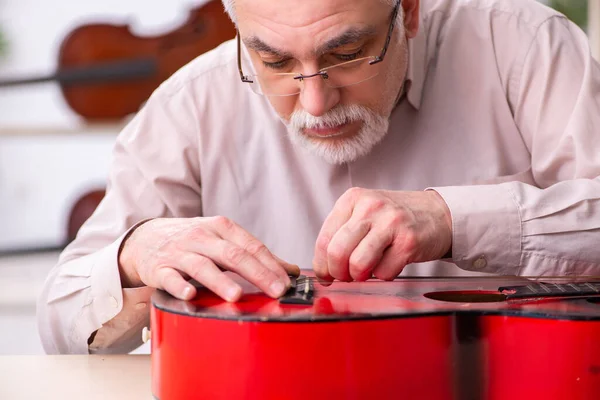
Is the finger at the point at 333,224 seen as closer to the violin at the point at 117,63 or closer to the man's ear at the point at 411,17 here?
the man's ear at the point at 411,17

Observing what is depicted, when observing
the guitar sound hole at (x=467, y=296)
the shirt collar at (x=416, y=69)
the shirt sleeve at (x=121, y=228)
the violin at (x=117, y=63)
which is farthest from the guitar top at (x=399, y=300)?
the violin at (x=117, y=63)

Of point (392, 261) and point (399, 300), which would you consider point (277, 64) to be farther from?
point (399, 300)

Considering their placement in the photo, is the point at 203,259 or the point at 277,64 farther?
the point at 277,64

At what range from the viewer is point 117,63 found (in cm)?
304

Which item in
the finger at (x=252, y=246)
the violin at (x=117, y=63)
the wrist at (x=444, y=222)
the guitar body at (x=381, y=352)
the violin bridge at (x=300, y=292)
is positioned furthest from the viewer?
the violin at (x=117, y=63)

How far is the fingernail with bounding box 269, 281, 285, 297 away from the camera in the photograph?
102 cm

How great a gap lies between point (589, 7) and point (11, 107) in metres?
2.41

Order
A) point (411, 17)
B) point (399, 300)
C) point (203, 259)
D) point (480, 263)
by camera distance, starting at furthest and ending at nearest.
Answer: point (411, 17)
point (480, 263)
point (203, 259)
point (399, 300)

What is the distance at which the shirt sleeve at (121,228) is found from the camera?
1329 mm

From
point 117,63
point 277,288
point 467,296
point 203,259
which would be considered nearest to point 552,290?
point 467,296

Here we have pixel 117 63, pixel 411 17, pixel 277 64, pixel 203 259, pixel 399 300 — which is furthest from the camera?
pixel 117 63

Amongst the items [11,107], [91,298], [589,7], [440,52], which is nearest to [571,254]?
[440,52]

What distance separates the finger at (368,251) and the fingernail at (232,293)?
→ 19cm

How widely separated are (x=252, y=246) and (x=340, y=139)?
36cm
